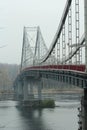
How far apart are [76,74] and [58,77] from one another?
10.8 meters

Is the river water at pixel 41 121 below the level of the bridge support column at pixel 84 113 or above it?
below

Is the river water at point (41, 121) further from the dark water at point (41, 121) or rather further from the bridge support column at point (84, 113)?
the bridge support column at point (84, 113)

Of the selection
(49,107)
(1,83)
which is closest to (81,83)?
(49,107)

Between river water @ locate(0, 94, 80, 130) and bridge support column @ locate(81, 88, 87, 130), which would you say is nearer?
bridge support column @ locate(81, 88, 87, 130)

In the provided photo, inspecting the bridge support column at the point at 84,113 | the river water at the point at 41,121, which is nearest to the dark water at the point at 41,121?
the river water at the point at 41,121

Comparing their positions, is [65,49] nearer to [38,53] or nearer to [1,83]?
[38,53]

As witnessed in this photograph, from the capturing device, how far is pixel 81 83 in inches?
1409

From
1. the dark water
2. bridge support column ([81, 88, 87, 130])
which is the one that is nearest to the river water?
the dark water

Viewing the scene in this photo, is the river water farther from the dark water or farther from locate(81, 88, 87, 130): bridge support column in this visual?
locate(81, 88, 87, 130): bridge support column

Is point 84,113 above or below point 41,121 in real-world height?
above

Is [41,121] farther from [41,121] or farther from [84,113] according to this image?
[84,113]

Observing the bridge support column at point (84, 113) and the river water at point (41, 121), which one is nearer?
the bridge support column at point (84, 113)

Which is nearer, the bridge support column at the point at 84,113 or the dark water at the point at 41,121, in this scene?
the bridge support column at the point at 84,113

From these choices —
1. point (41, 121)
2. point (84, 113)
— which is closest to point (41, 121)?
point (41, 121)
